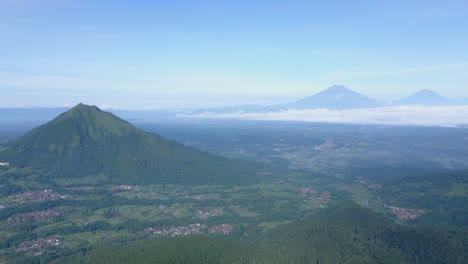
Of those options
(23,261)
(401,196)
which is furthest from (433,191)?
(23,261)

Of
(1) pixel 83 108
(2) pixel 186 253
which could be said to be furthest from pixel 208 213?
(1) pixel 83 108

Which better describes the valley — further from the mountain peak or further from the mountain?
the mountain peak

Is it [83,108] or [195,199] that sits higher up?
[83,108]

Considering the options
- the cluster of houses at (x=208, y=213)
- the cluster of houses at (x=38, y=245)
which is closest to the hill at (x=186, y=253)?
the cluster of houses at (x=38, y=245)

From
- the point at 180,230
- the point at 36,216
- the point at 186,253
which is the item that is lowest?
the point at 180,230

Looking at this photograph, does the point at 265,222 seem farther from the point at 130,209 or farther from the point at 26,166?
the point at 26,166

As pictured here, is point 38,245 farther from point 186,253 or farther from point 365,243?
point 365,243
